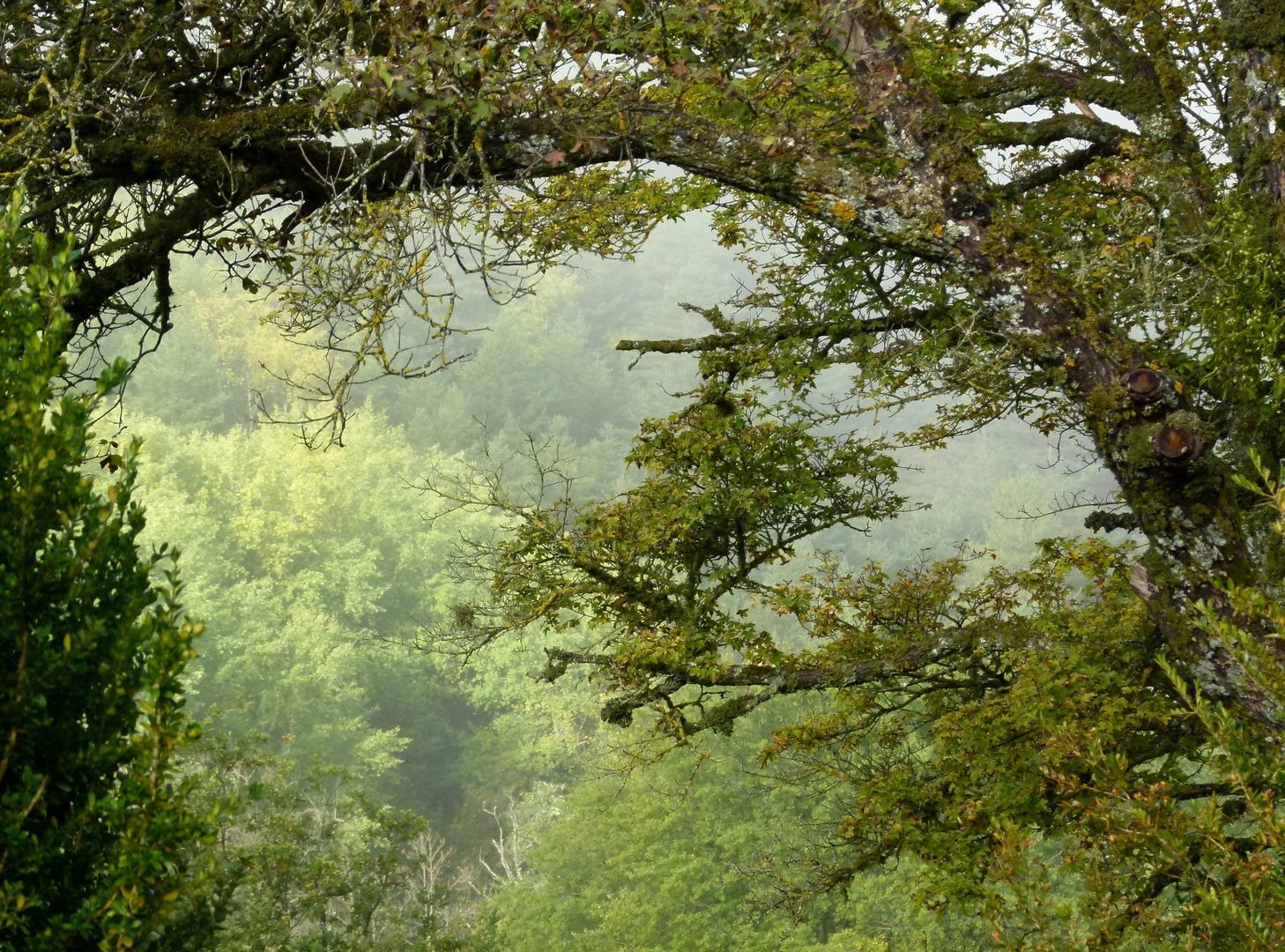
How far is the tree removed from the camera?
2033mm

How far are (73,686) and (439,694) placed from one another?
156 feet

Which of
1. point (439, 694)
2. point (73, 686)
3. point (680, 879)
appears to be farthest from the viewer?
point (439, 694)

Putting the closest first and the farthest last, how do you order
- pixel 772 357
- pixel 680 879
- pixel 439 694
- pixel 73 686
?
pixel 73 686, pixel 772 357, pixel 680 879, pixel 439 694

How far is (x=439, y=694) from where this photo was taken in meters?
47.7

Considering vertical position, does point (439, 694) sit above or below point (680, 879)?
above

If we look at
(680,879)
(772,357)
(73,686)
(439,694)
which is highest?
(772,357)

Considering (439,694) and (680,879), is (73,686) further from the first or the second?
(439,694)

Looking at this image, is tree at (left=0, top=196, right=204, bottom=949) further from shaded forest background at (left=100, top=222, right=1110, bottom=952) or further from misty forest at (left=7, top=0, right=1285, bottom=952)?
shaded forest background at (left=100, top=222, right=1110, bottom=952)

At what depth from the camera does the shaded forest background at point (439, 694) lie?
1576cm

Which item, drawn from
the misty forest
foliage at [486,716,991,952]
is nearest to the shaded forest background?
foliage at [486,716,991,952]

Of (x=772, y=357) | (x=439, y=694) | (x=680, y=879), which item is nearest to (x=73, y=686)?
(x=772, y=357)

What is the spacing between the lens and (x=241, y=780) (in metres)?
24.5

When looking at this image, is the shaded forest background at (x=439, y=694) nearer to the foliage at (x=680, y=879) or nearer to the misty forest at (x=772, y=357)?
the foliage at (x=680, y=879)

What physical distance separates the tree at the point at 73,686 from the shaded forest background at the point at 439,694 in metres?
0.23
